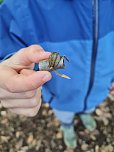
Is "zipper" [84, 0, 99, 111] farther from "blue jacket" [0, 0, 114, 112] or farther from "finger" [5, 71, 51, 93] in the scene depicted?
"finger" [5, 71, 51, 93]

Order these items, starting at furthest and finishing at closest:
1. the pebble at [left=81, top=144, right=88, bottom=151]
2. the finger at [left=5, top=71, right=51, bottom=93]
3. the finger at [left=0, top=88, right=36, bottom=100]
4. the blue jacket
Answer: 1. the pebble at [left=81, top=144, right=88, bottom=151]
2. the blue jacket
3. the finger at [left=0, top=88, right=36, bottom=100]
4. the finger at [left=5, top=71, right=51, bottom=93]

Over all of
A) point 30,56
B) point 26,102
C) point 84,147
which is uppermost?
point 30,56

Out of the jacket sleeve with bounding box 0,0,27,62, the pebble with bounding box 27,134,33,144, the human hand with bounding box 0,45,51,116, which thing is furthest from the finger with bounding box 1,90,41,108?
the pebble with bounding box 27,134,33,144

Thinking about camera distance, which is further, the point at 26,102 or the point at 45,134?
the point at 45,134

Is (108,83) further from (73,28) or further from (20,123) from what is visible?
(20,123)

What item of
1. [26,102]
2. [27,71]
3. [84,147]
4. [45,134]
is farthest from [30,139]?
[27,71]

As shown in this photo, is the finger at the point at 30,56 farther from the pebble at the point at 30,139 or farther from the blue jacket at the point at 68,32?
the pebble at the point at 30,139

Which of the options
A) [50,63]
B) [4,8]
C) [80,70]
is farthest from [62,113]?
[50,63]

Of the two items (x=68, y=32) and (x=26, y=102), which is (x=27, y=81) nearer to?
(x=26, y=102)
